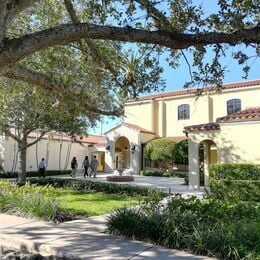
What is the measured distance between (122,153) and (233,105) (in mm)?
14278

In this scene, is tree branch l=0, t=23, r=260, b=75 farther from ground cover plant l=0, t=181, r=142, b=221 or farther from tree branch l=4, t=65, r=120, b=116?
ground cover plant l=0, t=181, r=142, b=221

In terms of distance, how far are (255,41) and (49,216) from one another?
716 centimetres

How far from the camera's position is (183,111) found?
134 feet

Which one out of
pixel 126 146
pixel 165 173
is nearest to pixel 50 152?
pixel 126 146

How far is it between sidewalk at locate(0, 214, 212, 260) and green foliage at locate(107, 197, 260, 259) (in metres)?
0.28

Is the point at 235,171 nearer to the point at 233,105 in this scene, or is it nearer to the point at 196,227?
the point at 196,227

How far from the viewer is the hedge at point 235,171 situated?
1595cm

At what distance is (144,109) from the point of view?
4372cm

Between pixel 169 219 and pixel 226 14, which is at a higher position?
pixel 226 14

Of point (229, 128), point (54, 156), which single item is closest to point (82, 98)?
point (229, 128)

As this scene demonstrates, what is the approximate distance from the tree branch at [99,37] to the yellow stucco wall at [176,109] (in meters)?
29.7

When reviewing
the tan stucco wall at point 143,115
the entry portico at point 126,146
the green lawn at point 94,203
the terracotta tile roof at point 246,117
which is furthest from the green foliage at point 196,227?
the tan stucco wall at point 143,115

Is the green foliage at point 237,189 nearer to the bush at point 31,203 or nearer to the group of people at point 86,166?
the bush at point 31,203

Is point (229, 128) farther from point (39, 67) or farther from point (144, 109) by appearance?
point (144, 109)
